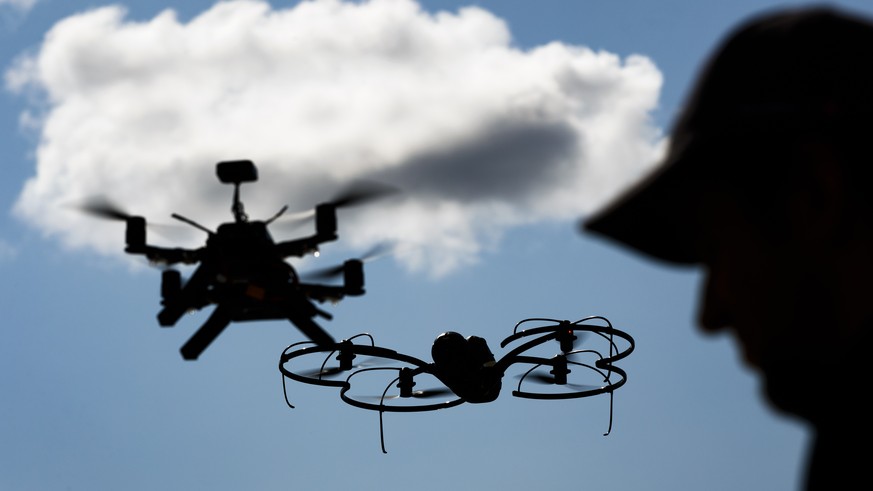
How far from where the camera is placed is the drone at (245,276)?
1538 centimetres

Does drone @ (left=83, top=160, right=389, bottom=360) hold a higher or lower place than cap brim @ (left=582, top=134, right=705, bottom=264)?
higher

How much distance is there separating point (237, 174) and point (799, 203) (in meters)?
14.8

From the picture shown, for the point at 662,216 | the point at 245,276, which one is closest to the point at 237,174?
the point at 245,276

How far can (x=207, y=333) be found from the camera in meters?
15.8

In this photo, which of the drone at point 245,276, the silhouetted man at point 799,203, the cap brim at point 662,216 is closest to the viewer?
the silhouetted man at point 799,203

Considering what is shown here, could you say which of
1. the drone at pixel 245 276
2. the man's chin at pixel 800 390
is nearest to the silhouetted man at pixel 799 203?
the man's chin at pixel 800 390

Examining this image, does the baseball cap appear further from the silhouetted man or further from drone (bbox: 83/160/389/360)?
drone (bbox: 83/160/389/360)

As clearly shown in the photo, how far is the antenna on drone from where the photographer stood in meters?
16.1

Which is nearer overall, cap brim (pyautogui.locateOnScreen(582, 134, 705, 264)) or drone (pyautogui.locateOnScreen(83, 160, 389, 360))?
cap brim (pyautogui.locateOnScreen(582, 134, 705, 264))

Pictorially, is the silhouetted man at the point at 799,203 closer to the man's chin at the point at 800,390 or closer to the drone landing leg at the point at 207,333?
the man's chin at the point at 800,390

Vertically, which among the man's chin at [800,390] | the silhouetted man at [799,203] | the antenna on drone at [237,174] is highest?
the antenna on drone at [237,174]

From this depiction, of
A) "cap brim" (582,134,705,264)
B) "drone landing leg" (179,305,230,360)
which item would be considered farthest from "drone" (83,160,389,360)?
"cap brim" (582,134,705,264)

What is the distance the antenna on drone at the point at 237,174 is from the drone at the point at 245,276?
0.01 metres

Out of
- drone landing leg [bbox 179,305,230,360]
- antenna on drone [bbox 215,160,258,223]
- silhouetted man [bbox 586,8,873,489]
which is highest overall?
antenna on drone [bbox 215,160,258,223]
